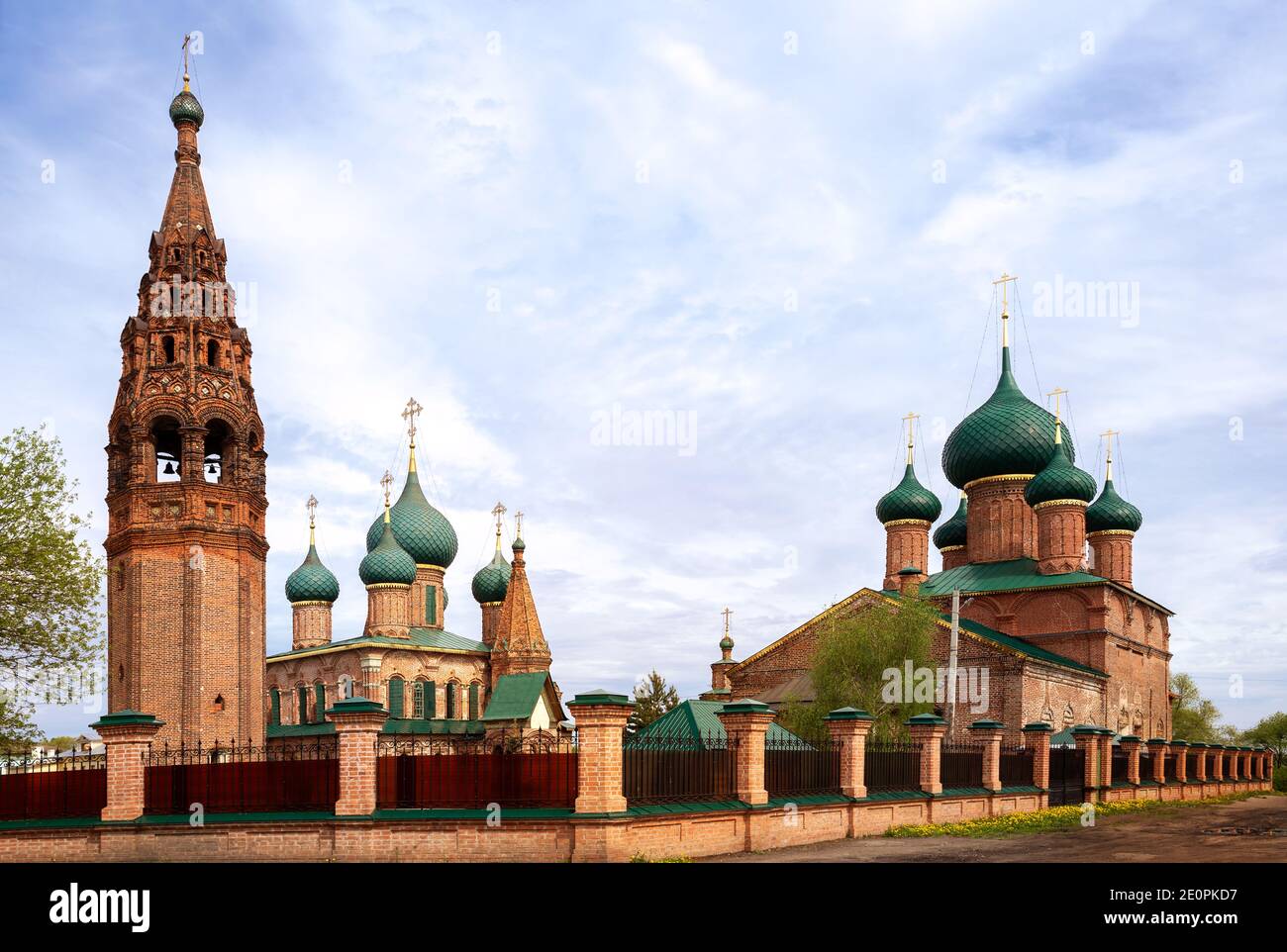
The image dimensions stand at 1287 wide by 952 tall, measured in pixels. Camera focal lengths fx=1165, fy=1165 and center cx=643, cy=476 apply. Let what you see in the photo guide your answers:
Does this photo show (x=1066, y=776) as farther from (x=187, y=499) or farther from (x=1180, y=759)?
(x=187, y=499)

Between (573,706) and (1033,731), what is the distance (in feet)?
56.9

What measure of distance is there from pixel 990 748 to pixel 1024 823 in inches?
108

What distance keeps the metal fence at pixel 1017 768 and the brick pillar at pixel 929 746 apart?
4585 millimetres

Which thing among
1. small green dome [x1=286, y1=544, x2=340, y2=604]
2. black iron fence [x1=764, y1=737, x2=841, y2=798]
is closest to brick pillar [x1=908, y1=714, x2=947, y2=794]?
black iron fence [x1=764, y1=737, x2=841, y2=798]

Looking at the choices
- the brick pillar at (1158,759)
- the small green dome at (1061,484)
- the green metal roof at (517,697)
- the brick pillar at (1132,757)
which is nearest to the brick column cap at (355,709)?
the green metal roof at (517,697)

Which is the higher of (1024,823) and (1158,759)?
(1024,823)

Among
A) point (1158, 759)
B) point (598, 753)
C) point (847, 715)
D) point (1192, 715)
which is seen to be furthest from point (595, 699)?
point (1192, 715)

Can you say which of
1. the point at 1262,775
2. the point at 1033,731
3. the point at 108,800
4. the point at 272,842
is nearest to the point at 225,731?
the point at 108,800

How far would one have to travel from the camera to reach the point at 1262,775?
1997 inches

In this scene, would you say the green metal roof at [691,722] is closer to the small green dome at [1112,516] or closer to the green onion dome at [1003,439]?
the green onion dome at [1003,439]

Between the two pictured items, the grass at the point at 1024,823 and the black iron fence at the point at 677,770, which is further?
the grass at the point at 1024,823

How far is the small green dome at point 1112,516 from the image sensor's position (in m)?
49.2

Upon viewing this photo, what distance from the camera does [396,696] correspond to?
152 feet

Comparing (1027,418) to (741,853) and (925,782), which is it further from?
(741,853)
